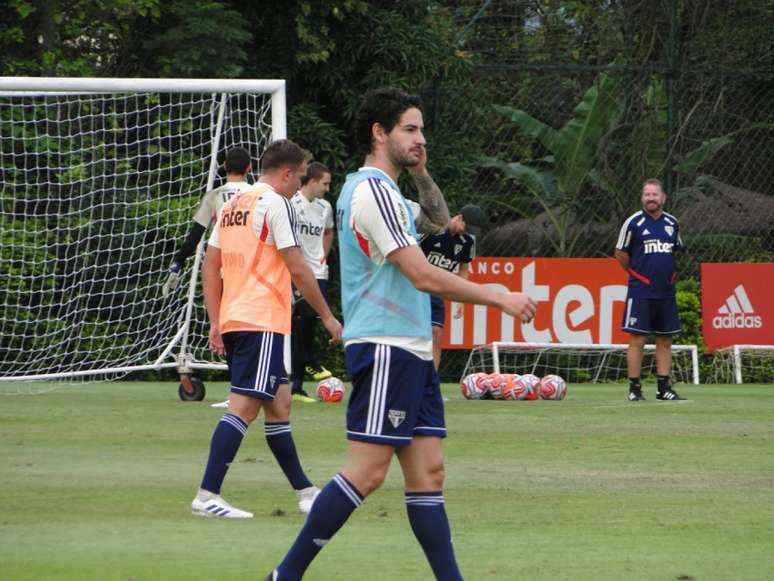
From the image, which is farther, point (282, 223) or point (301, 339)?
point (301, 339)

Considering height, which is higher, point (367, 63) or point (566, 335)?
point (367, 63)

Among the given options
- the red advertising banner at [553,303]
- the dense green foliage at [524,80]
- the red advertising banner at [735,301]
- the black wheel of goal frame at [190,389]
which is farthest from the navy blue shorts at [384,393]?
the red advertising banner at [735,301]

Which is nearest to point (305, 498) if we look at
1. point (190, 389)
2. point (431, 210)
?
point (431, 210)

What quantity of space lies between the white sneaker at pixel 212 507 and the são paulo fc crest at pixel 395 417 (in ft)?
7.28

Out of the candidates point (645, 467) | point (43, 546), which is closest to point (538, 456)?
point (645, 467)

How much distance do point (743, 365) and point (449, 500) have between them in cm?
1354

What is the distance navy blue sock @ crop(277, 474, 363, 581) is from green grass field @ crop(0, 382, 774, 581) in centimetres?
56

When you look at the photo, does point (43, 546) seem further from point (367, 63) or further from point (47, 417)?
point (367, 63)

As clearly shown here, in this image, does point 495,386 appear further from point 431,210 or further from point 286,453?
point 286,453

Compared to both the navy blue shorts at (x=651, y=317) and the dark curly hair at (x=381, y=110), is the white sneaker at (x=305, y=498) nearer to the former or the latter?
the dark curly hair at (x=381, y=110)

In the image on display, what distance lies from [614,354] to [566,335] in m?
1.39

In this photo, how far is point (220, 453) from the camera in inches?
299

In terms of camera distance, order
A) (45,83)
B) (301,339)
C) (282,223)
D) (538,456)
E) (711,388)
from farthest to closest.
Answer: (711,388) → (301,339) → (45,83) → (538,456) → (282,223)

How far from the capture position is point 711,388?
18844 mm
